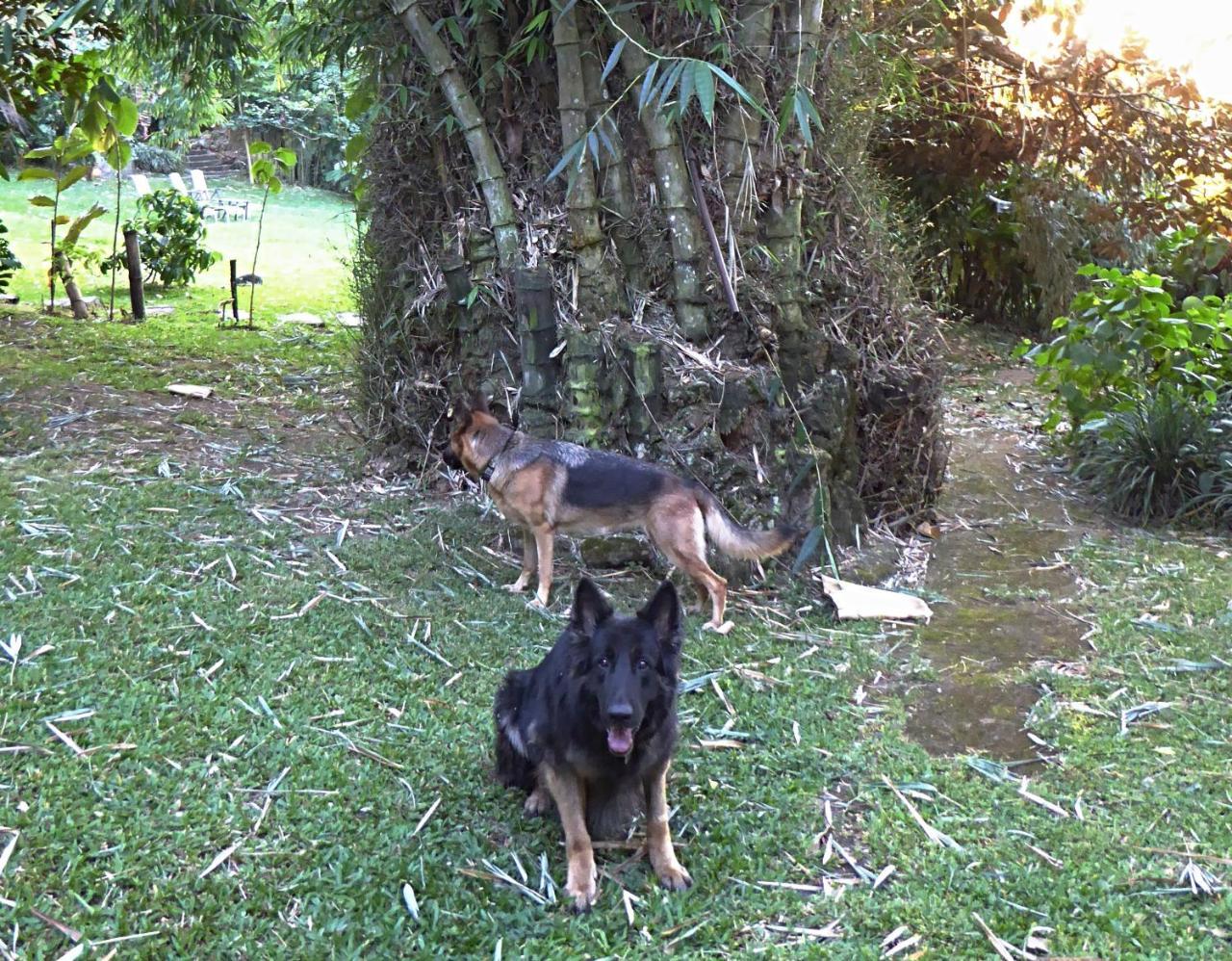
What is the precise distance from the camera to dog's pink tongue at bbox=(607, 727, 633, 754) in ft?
10.2

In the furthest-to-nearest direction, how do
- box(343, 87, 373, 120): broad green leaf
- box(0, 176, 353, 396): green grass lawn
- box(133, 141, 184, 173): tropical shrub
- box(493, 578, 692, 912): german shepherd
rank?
box(133, 141, 184, 173): tropical shrub
box(0, 176, 353, 396): green grass lawn
box(343, 87, 373, 120): broad green leaf
box(493, 578, 692, 912): german shepherd

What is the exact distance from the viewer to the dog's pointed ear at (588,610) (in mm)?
3344

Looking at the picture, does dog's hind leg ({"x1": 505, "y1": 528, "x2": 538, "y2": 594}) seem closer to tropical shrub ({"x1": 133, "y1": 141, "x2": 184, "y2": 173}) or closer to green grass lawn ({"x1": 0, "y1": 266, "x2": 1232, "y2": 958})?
green grass lawn ({"x1": 0, "y1": 266, "x2": 1232, "y2": 958})

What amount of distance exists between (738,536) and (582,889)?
8.11ft

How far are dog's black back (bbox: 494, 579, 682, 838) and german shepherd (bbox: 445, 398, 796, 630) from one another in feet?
6.36

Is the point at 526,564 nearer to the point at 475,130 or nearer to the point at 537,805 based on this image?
the point at 537,805

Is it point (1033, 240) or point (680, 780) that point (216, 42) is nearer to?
point (680, 780)

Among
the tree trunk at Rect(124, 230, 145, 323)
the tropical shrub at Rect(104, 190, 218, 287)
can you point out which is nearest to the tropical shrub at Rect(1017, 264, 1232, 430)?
the tree trunk at Rect(124, 230, 145, 323)

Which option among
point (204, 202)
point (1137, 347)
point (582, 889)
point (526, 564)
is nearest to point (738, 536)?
point (526, 564)

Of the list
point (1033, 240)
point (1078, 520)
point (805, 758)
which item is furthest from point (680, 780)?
point (1033, 240)

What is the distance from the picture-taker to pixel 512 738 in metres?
3.64

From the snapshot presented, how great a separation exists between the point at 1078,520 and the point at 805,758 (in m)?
4.24

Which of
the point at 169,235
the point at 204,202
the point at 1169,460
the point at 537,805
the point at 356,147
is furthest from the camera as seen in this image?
the point at 204,202

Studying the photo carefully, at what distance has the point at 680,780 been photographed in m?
3.89
